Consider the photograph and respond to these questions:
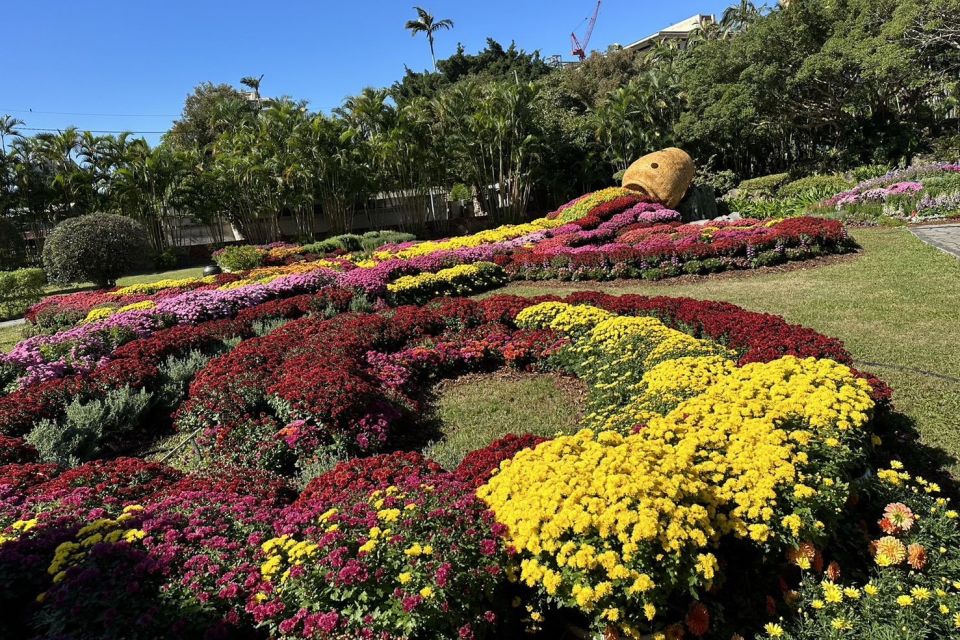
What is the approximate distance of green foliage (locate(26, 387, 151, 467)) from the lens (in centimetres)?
493

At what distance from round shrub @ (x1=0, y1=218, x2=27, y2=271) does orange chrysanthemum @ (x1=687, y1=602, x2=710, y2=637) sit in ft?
97.4

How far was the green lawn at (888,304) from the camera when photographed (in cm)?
449

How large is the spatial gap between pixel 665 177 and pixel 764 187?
7360 mm

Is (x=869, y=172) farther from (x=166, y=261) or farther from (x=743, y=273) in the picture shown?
(x=166, y=261)

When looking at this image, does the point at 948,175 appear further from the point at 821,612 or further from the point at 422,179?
the point at 422,179

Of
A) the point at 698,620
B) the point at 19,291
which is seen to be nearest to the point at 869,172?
the point at 698,620

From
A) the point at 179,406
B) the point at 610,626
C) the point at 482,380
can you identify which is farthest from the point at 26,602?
the point at 482,380

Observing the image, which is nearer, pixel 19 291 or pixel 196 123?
pixel 19 291

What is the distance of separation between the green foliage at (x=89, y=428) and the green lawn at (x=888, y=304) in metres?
6.94

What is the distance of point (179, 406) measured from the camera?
6070mm

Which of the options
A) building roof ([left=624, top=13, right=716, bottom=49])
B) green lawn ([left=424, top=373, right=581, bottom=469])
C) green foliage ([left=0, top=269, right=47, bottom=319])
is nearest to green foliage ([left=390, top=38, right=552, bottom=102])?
building roof ([left=624, top=13, right=716, bottom=49])

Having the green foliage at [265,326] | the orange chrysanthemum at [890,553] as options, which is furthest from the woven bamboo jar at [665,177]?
the orange chrysanthemum at [890,553]

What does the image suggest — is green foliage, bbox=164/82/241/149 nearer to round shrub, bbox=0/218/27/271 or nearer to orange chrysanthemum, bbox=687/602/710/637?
round shrub, bbox=0/218/27/271

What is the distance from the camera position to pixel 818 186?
19.6 metres
